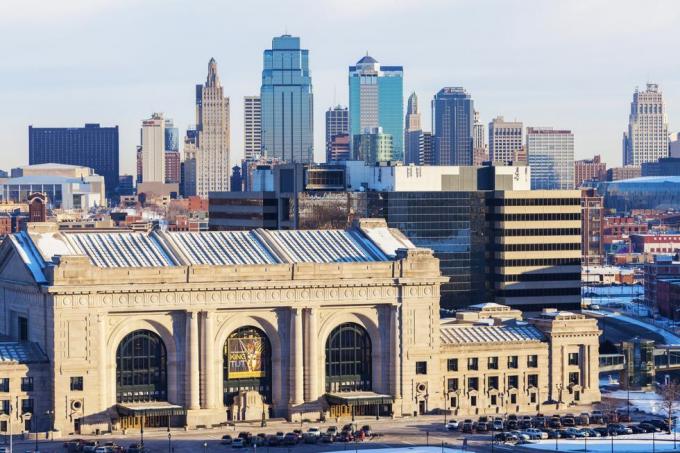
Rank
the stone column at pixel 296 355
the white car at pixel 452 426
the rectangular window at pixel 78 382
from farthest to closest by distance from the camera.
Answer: the stone column at pixel 296 355 < the white car at pixel 452 426 < the rectangular window at pixel 78 382

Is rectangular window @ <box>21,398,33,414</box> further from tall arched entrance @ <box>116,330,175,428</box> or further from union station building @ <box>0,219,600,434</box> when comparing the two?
tall arched entrance @ <box>116,330,175,428</box>

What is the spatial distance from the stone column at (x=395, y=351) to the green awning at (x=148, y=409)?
21060 millimetres

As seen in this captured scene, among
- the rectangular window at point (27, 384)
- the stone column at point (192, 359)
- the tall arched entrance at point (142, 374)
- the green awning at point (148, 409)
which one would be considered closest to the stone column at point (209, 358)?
the stone column at point (192, 359)

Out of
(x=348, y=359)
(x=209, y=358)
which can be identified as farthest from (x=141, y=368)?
(x=348, y=359)

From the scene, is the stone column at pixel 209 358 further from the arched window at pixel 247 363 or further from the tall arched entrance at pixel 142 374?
the tall arched entrance at pixel 142 374

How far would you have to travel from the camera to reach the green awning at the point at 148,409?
18550cm

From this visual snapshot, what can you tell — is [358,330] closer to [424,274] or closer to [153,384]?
[424,274]

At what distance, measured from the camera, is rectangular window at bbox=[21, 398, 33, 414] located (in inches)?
7249

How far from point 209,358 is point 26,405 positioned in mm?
17176

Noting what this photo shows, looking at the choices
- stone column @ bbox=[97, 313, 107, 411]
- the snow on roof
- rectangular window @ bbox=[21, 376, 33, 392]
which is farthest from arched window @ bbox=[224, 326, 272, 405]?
rectangular window @ bbox=[21, 376, 33, 392]

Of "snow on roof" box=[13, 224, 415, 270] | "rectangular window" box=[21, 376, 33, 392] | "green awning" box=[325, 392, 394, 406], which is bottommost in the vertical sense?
"green awning" box=[325, 392, 394, 406]

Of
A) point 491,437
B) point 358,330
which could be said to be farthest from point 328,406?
point 491,437

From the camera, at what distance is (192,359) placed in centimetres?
18938

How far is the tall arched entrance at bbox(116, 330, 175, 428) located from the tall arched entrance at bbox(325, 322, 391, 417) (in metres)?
16.1
